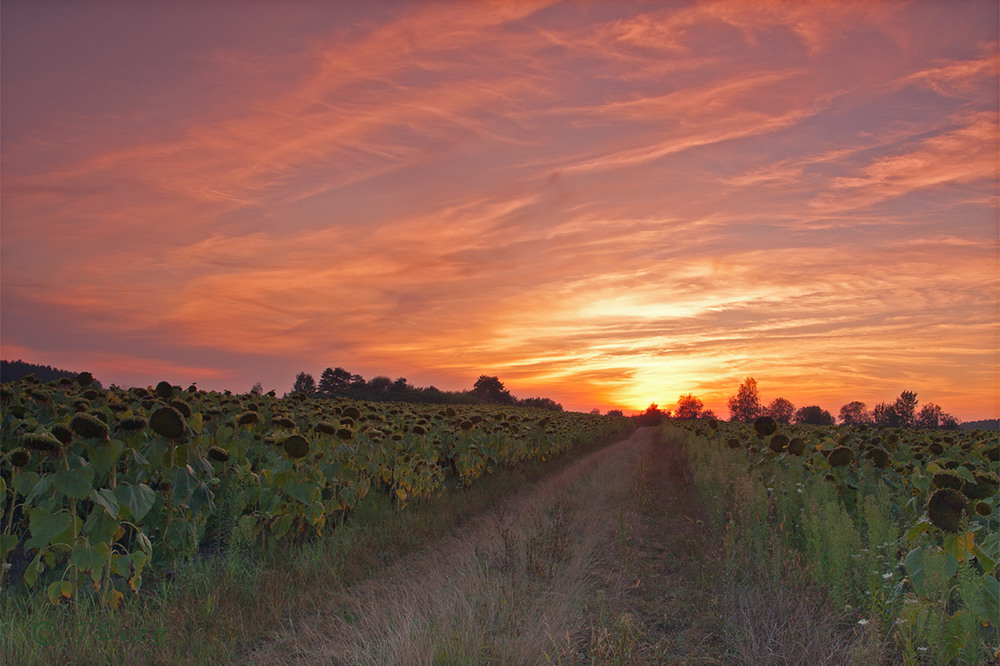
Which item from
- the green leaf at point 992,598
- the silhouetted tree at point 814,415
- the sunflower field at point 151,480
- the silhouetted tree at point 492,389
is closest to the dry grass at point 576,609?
the green leaf at point 992,598

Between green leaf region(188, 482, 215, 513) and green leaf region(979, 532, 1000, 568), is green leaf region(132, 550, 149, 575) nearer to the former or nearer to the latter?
green leaf region(188, 482, 215, 513)

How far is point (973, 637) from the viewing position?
4070 mm

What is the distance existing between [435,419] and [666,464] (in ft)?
38.2

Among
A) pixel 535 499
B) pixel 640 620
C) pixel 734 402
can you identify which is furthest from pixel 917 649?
pixel 734 402

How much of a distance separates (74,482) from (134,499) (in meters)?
0.48

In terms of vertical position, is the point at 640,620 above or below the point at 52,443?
below

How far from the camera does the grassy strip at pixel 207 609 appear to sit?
4.36 metres

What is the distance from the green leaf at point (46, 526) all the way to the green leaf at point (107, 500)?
33 centimetres

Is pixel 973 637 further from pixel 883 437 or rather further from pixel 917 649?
pixel 883 437

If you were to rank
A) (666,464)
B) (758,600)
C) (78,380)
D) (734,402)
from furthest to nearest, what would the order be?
1. (734,402)
2. (666,464)
3. (78,380)
4. (758,600)

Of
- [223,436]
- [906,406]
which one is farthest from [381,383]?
[906,406]

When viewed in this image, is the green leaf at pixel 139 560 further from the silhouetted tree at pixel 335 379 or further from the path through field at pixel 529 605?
the silhouetted tree at pixel 335 379

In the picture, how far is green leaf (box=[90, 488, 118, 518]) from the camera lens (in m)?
4.73

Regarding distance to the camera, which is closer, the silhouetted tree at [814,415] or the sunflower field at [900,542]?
the sunflower field at [900,542]
